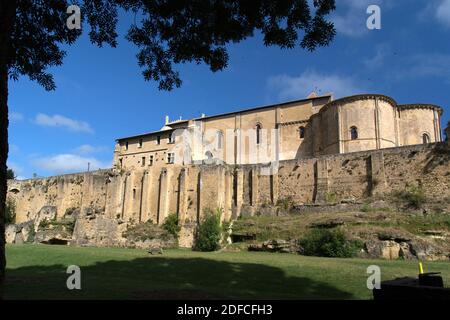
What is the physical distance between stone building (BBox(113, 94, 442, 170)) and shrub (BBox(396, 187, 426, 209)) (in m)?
10.5

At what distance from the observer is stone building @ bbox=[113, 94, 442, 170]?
38812 mm

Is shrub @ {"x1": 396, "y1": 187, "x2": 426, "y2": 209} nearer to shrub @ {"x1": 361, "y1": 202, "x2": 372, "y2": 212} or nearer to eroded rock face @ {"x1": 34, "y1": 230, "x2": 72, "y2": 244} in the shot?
shrub @ {"x1": 361, "y1": 202, "x2": 372, "y2": 212}

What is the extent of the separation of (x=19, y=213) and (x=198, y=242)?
96.4 feet

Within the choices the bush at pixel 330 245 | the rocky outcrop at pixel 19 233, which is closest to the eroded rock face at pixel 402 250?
the bush at pixel 330 245

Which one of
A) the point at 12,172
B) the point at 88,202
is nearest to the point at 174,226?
the point at 88,202

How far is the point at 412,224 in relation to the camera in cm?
2359

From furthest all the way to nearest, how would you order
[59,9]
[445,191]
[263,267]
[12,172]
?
[12,172] → [445,191] → [263,267] → [59,9]

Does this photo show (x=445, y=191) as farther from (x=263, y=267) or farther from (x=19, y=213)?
(x=19, y=213)

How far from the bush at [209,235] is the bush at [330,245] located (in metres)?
7.93

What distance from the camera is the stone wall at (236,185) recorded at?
95.0 ft

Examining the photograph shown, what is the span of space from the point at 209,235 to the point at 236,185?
802 cm

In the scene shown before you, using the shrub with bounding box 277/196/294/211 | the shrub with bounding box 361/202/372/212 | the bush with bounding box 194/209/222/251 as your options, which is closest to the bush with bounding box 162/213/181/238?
the bush with bounding box 194/209/222/251

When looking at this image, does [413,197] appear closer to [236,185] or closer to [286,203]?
[286,203]

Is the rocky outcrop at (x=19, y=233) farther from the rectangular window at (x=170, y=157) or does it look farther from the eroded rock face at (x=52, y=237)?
the rectangular window at (x=170, y=157)
